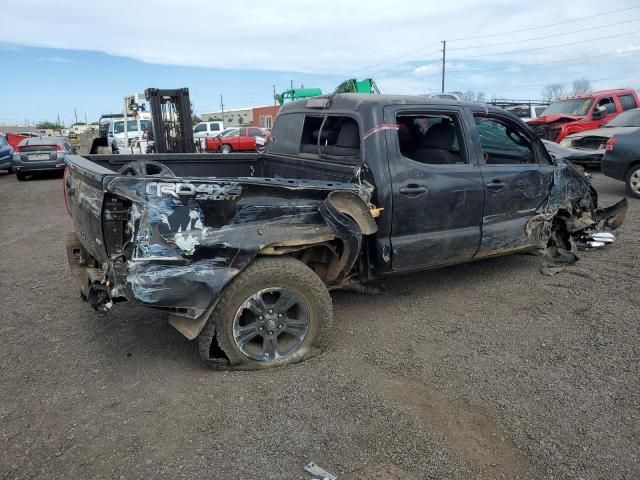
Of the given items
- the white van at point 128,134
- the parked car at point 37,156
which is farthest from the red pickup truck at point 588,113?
the parked car at point 37,156

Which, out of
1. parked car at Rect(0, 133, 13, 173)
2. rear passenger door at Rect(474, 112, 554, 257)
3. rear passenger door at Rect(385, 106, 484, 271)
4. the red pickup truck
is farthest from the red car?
rear passenger door at Rect(385, 106, 484, 271)

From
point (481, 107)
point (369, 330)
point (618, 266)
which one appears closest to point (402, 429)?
point (369, 330)

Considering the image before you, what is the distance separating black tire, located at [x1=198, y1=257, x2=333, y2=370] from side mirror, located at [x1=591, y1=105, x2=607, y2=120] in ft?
43.4

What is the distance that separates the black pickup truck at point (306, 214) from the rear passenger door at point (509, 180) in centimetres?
1

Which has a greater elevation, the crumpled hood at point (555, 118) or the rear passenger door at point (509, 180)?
the crumpled hood at point (555, 118)

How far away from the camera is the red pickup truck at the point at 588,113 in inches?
528

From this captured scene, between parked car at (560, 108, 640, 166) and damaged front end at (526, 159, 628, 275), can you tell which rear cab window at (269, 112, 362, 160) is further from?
parked car at (560, 108, 640, 166)

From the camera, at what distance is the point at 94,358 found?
140 inches

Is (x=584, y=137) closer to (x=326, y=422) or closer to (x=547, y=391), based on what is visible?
(x=547, y=391)

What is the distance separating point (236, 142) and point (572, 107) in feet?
48.1

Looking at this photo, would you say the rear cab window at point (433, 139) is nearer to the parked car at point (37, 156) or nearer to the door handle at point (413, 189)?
the door handle at point (413, 189)

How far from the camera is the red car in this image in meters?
22.2

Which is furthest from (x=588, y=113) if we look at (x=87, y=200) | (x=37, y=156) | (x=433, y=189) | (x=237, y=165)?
(x=37, y=156)

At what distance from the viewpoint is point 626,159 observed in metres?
9.11
